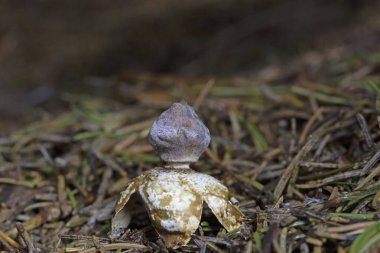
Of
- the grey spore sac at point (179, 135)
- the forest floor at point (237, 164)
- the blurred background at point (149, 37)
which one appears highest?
the blurred background at point (149, 37)

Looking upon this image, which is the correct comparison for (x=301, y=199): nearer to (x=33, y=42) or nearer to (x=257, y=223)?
(x=257, y=223)

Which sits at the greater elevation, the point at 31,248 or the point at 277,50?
the point at 277,50

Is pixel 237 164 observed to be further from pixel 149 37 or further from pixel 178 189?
pixel 149 37

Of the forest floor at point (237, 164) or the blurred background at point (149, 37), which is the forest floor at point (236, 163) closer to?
the forest floor at point (237, 164)

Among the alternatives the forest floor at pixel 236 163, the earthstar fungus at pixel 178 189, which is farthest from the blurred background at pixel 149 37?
the earthstar fungus at pixel 178 189

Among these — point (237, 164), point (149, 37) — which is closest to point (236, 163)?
point (237, 164)

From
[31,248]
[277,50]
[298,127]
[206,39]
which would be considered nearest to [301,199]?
[298,127]

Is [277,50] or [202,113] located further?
[277,50]

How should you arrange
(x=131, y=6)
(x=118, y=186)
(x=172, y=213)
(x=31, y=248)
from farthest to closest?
(x=131, y=6)
(x=118, y=186)
(x=31, y=248)
(x=172, y=213)

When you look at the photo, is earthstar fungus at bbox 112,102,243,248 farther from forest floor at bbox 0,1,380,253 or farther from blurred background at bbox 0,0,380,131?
blurred background at bbox 0,0,380,131
